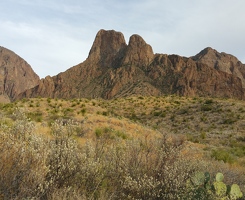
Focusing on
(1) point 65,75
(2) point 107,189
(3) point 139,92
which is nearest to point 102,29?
(1) point 65,75

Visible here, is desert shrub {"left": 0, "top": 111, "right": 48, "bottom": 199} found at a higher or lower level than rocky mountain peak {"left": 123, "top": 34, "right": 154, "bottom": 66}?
lower

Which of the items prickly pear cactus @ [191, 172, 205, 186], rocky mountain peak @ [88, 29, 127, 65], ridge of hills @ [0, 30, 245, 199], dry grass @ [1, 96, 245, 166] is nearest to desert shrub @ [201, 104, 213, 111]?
dry grass @ [1, 96, 245, 166]

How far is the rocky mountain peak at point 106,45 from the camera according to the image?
13512cm

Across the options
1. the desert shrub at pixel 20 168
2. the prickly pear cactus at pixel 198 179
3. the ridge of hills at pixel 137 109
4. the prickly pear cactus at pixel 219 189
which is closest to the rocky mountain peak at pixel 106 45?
the ridge of hills at pixel 137 109

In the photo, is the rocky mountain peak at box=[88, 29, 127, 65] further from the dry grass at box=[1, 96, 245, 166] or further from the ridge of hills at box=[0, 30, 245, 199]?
the dry grass at box=[1, 96, 245, 166]

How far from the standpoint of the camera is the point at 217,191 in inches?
224

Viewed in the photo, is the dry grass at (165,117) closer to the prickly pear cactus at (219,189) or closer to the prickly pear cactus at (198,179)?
the prickly pear cactus at (198,179)

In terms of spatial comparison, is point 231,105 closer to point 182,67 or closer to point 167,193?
point 167,193

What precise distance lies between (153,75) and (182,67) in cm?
1807

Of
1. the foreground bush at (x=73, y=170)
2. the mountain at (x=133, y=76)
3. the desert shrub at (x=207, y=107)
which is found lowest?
the foreground bush at (x=73, y=170)

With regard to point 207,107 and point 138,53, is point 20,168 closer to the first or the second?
point 207,107

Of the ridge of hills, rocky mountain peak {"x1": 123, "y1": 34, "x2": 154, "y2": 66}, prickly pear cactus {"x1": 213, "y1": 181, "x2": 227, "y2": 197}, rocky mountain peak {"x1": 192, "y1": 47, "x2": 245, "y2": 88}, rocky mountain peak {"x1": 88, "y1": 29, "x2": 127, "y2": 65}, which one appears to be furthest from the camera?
rocky mountain peak {"x1": 192, "y1": 47, "x2": 245, "y2": 88}

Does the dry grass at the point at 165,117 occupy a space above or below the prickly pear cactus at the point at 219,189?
above

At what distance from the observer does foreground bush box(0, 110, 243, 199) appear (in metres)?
5.00
